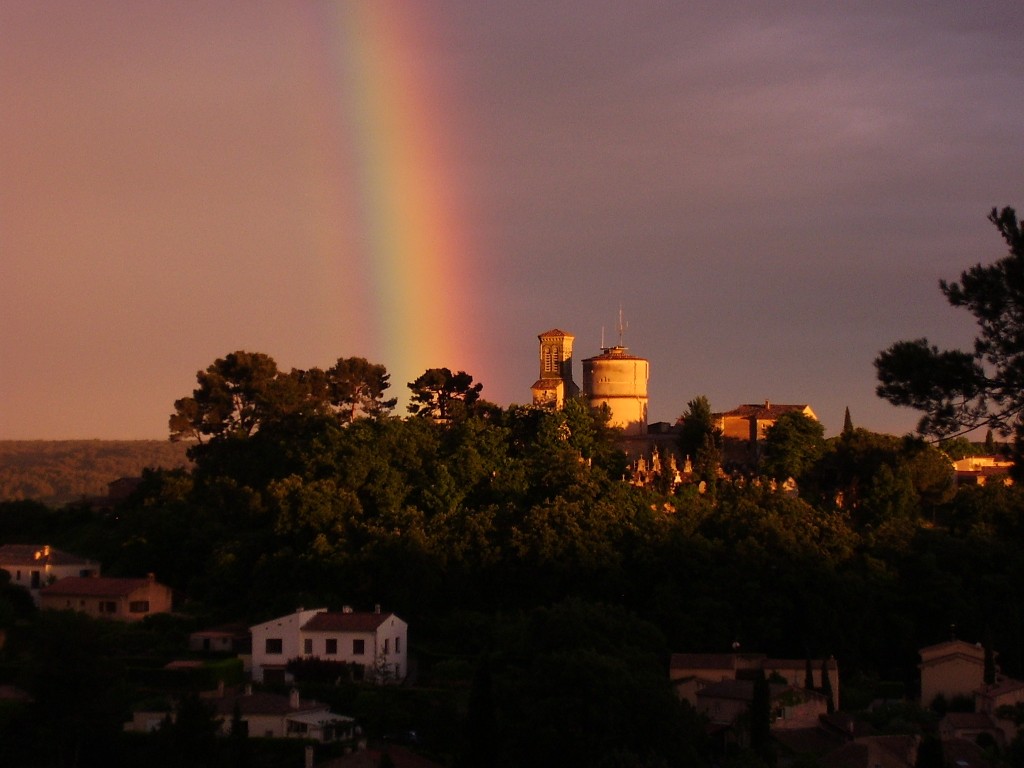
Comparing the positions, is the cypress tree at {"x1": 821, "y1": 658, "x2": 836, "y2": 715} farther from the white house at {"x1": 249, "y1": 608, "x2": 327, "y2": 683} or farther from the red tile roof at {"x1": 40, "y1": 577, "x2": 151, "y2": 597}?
the red tile roof at {"x1": 40, "y1": 577, "x2": 151, "y2": 597}

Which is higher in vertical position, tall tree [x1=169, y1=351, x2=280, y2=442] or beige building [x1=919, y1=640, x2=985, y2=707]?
tall tree [x1=169, y1=351, x2=280, y2=442]

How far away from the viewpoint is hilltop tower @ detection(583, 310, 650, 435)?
58.6 m

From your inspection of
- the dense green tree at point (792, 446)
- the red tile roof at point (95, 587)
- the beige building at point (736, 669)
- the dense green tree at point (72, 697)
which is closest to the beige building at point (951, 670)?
the beige building at point (736, 669)

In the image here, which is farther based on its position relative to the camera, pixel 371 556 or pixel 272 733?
pixel 371 556

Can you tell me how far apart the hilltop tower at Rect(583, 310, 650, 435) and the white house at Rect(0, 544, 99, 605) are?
1835cm

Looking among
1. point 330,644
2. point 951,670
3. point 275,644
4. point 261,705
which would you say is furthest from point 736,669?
point 275,644

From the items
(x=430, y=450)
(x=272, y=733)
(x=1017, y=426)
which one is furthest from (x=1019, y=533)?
(x=430, y=450)

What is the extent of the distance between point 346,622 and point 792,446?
19.0 metres

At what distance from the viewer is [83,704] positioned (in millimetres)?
35125

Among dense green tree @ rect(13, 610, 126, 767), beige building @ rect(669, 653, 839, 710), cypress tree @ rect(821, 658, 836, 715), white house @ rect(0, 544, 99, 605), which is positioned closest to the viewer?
dense green tree @ rect(13, 610, 126, 767)

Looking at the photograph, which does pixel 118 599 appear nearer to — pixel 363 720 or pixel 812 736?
pixel 363 720

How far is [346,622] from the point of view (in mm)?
43125

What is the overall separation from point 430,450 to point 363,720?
1570 centimetres

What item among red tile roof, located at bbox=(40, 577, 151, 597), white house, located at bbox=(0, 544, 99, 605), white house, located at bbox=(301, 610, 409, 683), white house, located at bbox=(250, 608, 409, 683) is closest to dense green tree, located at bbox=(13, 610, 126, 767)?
white house, located at bbox=(250, 608, 409, 683)
